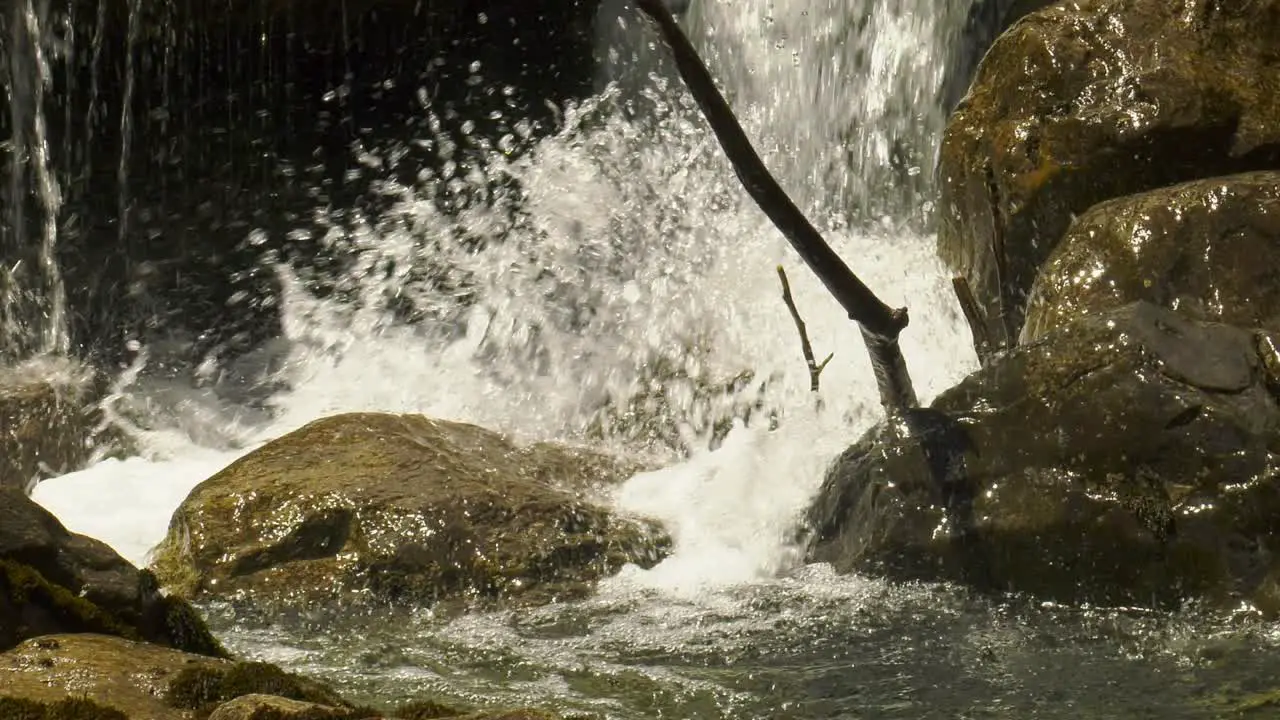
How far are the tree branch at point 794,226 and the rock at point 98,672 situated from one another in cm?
284

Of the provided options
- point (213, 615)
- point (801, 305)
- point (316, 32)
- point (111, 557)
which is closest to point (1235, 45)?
point (801, 305)

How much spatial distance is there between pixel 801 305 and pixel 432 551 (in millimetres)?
4625

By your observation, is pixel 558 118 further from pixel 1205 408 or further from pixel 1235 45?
pixel 1205 408

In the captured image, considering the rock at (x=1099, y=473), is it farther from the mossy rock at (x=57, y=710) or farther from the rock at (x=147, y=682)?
the mossy rock at (x=57, y=710)

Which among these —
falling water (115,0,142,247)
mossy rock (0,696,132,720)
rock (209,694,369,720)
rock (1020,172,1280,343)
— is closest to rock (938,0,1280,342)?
rock (1020,172,1280,343)

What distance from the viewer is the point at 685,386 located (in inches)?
416

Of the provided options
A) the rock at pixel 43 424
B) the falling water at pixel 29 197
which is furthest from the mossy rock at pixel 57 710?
the falling water at pixel 29 197

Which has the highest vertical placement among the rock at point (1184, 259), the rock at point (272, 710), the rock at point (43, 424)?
the rock at point (43, 424)

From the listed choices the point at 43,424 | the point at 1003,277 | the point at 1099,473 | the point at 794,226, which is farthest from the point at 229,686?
the point at 43,424

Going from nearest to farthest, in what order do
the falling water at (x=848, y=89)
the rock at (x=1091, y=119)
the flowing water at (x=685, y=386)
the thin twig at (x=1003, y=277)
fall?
the flowing water at (x=685, y=386) → the rock at (x=1091, y=119) → the thin twig at (x=1003, y=277) → the falling water at (x=848, y=89)

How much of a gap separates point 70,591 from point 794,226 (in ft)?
10.6

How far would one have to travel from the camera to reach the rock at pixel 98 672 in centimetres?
376

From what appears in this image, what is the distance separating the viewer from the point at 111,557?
459 centimetres

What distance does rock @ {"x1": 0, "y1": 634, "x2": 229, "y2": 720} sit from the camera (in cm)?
376
